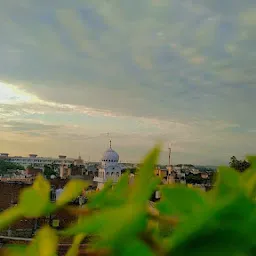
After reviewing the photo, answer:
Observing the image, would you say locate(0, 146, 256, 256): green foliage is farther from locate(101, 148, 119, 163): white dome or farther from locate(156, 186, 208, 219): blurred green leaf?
locate(101, 148, 119, 163): white dome

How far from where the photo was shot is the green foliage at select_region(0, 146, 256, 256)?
0.54 ft

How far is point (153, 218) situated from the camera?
20 cm

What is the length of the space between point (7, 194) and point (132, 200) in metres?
13.8

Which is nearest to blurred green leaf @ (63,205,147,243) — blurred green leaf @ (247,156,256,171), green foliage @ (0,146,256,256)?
green foliage @ (0,146,256,256)

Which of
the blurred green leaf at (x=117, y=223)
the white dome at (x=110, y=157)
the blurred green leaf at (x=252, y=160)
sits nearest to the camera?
the blurred green leaf at (x=117, y=223)

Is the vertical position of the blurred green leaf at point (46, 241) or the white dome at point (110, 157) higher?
the white dome at point (110, 157)

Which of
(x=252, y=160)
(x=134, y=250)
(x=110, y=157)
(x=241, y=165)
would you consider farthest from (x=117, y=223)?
(x=110, y=157)

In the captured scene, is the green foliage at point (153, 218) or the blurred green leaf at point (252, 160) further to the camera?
the blurred green leaf at point (252, 160)

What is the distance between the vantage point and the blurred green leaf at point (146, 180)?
19 cm

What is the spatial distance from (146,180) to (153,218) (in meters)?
0.02

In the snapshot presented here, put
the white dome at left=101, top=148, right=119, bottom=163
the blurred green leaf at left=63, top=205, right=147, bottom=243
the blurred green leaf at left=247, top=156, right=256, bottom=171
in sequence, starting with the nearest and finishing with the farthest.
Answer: the blurred green leaf at left=63, top=205, right=147, bottom=243 → the blurred green leaf at left=247, top=156, right=256, bottom=171 → the white dome at left=101, top=148, right=119, bottom=163

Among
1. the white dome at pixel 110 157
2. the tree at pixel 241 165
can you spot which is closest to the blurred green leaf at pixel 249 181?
the tree at pixel 241 165

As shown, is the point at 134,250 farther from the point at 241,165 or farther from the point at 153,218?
the point at 241,165

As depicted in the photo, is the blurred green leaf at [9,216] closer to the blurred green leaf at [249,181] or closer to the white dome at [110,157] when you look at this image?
the blurred green leaf at [249,181]
